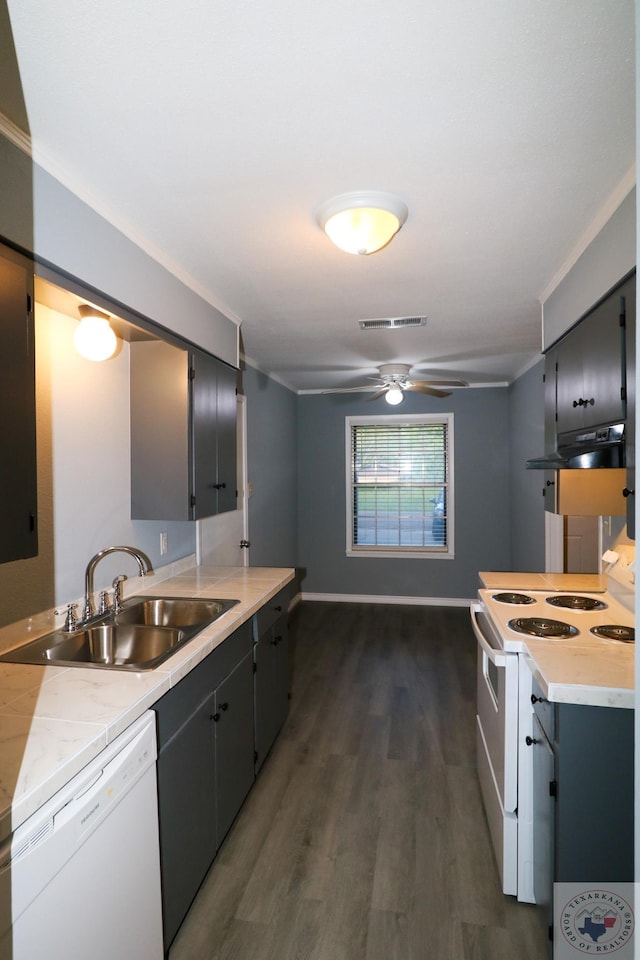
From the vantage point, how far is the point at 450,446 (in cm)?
584

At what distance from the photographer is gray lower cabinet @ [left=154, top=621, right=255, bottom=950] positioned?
1.62 meters

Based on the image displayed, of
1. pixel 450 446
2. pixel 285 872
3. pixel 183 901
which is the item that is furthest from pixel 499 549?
pixel 183 901

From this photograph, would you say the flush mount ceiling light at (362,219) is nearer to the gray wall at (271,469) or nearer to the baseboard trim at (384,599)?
the gray wall at (271,469)

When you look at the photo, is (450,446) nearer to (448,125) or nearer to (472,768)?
(472,768)

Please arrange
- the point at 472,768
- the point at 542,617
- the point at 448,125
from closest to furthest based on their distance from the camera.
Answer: the point at 448,125, the point at 542,617, the point at 472,768

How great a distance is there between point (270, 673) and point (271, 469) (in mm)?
2687

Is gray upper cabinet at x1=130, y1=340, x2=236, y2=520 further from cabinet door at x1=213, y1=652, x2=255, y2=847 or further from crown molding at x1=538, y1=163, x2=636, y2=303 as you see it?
crown molding at x1=538, y1=163, x2=636, y2=303

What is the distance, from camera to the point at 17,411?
4.53 feet

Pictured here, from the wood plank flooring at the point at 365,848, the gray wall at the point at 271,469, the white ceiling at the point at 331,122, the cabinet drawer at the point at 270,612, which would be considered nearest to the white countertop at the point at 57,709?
the cabinet drawer at the point at 270,612

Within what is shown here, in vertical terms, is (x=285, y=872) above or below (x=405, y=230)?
below

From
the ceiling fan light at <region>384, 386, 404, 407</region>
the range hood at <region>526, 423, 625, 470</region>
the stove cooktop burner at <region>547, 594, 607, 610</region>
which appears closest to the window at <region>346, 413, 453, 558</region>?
the ceiling fan light at <region>384, 386, 404, 407</region>

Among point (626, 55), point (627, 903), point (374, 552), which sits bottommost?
point (627, 903)

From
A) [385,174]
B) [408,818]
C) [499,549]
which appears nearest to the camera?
[385,174]

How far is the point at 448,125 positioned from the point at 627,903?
2.27 m
